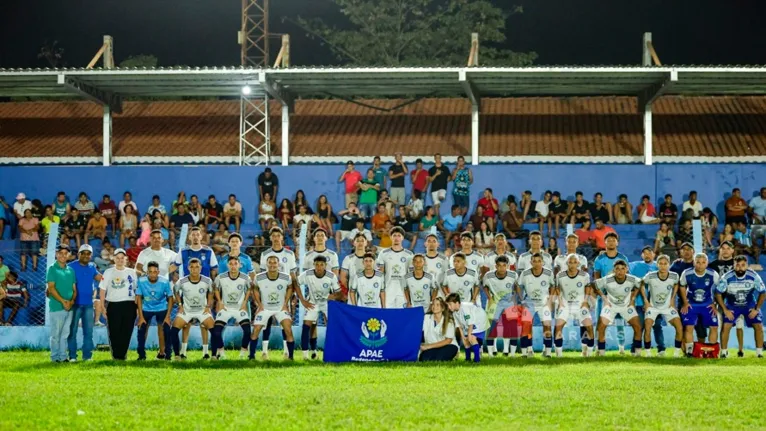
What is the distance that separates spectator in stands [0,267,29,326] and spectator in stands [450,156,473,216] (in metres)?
10.2

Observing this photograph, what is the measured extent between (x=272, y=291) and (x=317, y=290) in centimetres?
76

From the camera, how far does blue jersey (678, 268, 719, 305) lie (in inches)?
760

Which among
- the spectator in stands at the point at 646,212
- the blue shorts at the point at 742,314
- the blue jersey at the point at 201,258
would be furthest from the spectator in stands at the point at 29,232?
the blue shorts at the point at 742,314

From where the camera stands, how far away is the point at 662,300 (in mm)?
19453

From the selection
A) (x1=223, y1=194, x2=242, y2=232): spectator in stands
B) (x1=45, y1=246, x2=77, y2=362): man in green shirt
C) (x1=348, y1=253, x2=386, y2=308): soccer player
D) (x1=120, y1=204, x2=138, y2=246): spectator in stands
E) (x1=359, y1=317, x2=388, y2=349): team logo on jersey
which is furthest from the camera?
(x1=223, y1=194, x2=242, y2=232): spectator in stands

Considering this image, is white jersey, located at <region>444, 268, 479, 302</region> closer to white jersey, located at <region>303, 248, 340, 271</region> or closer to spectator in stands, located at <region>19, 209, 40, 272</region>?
white jersey, located at <region>303, 248, 340, 271</region>

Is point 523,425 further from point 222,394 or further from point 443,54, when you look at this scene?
point 443,54

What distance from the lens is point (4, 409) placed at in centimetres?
1157

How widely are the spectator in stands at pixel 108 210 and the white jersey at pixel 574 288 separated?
12.6 meters

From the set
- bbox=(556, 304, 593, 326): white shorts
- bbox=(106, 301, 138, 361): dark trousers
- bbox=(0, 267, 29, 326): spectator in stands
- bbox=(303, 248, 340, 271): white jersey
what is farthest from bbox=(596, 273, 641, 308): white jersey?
bbox=(0, 267, 29, 326): spectator in stands

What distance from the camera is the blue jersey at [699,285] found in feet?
63.3

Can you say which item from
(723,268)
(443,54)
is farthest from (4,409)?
(443,54)

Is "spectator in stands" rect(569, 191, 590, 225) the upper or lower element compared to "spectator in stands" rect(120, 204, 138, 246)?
upper

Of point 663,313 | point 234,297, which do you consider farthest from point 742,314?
point 234,297
